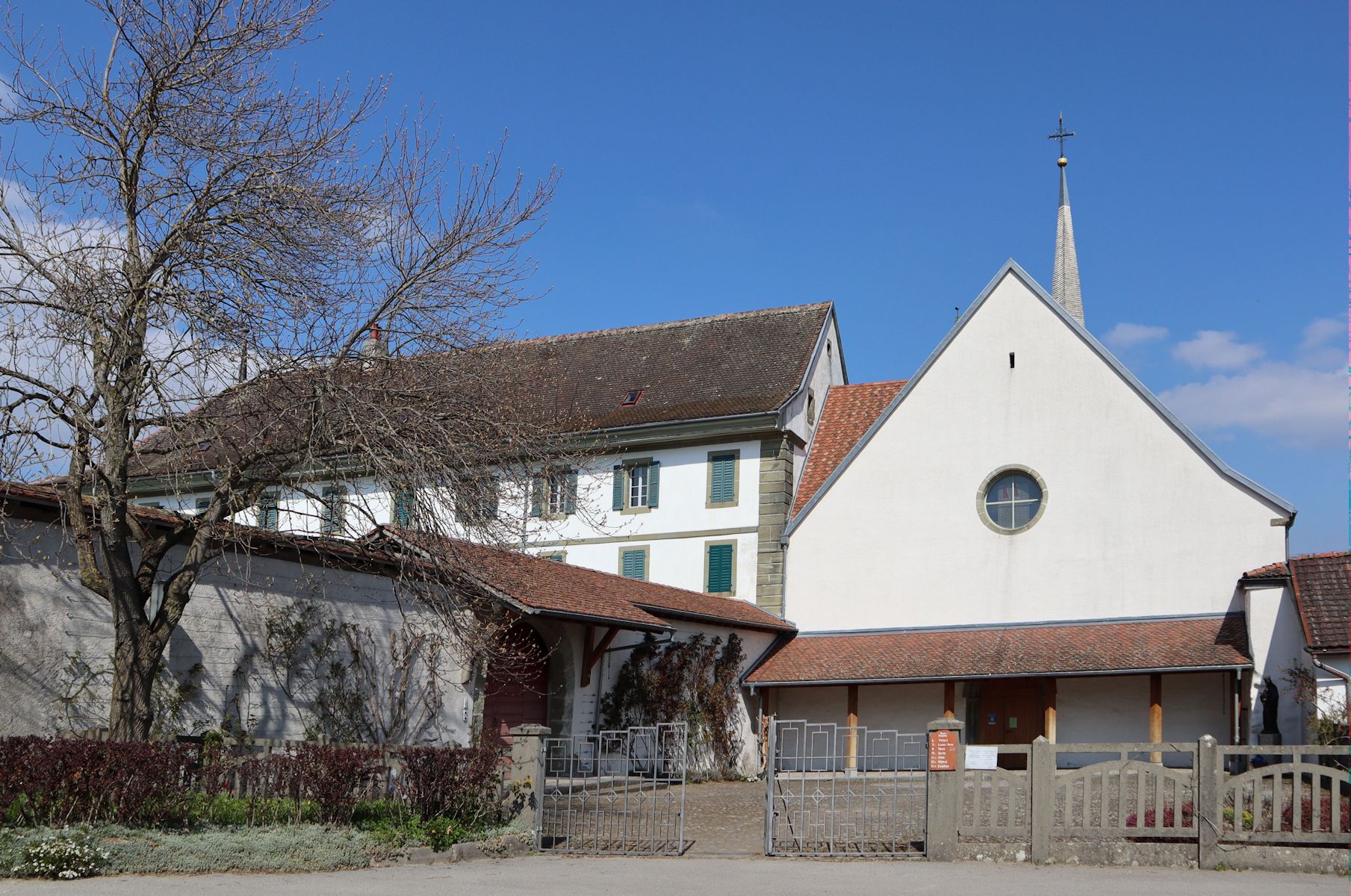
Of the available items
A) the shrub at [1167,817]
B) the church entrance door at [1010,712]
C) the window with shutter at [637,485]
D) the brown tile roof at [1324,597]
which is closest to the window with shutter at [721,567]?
the window with shutter at [637,485]

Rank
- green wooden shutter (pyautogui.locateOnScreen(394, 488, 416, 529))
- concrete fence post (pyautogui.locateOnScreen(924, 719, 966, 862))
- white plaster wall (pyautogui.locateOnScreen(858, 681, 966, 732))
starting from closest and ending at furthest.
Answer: concrete fence post (pyautogui.locateOnScreen(924, 719, 966, 862)) < green wooden shutter (pyautogui.locateOnScreen(394, 488, 416, 529)) < white plaster wall (pyautogui.locateOnScreen(858, 681, 966, 732))

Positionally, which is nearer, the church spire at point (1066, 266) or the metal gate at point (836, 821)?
the metal gate at point (836, 821)

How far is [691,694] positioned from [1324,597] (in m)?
10.6

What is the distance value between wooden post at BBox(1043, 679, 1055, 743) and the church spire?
15423 millimetres

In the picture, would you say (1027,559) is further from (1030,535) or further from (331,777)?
(331,777)

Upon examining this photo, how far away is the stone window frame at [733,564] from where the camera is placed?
94.6 ft

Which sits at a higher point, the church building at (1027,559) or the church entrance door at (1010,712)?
the church building at (1027,559)

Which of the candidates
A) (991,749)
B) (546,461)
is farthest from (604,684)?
(991,749)

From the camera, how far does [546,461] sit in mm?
15219

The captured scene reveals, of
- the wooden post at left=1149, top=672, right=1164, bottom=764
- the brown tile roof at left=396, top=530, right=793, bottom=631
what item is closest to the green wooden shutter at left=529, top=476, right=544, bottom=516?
the brown tile roof at left=396, top=530, right=793, bottom=631

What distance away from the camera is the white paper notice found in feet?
43.1

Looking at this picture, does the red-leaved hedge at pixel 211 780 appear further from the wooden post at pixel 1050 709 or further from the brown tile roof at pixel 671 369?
the wooden post at pixel 1050 709

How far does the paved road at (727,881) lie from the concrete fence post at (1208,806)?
24 cm

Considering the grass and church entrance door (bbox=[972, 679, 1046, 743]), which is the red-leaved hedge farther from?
church entrance door (bbox=[972, 679, 1046, 743])
